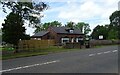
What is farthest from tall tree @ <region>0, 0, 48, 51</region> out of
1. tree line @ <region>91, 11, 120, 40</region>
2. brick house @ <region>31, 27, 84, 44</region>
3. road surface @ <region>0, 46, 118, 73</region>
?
tree line @ <region>91, 11, 120, 40</region>

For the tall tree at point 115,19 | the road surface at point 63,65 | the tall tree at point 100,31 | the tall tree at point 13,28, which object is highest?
the tall tree at point 115,19

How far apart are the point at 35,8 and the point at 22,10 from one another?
1.91 meters

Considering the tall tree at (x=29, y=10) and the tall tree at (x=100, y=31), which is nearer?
the tall tree at (x=29, y=10)

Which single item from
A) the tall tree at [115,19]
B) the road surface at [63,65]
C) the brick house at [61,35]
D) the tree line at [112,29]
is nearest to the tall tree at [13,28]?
the road surface at [63,65]

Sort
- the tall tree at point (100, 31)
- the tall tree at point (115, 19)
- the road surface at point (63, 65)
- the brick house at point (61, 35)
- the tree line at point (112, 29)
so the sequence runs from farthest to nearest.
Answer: the tall tree at point (100, 31) → the tall tree at point (115, 19) → the tree line at point (112, 29) → the brick house at point (61, 35) → the road surface at point (63, 65)

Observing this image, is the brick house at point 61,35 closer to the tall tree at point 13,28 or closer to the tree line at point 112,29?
the tree line at point 112,29

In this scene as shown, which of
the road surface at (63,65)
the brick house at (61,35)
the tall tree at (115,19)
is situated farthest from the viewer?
the tall tree at (115,19)

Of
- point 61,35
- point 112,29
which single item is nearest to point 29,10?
point 61,35

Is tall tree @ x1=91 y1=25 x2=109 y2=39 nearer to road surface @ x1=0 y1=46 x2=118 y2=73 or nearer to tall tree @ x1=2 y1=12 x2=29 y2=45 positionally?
tall tree @ x1=2 y1=12 x2=29 y2=45

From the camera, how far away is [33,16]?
42375mm

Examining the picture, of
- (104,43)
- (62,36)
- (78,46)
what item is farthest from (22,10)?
(62,36)

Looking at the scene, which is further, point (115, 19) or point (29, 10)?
point (115, 19)

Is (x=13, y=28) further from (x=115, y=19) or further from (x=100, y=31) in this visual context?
(x=100, y=31)

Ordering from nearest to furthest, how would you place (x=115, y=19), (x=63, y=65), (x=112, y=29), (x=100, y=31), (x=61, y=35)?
(x=63, y=65)
(x=61, y=35)
(x=112, y=29)
(x=115, y=19)
(x=100, y=31)
